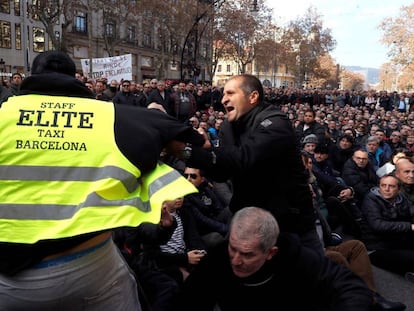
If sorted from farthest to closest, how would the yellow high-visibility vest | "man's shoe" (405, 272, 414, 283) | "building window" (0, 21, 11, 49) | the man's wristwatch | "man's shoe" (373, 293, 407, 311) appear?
1. "building window" (0, 21, 11, 49)
2. "man's shoe" (405, 272, 414, 283)
3. "man's shoe" (373, 293, 407, 311)
4. the man's wristwatch
5. the yellow high-visibility vest

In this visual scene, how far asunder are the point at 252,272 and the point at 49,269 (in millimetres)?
1076

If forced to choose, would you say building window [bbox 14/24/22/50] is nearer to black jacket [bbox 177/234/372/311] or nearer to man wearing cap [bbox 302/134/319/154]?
man wearing cap [bbox 302/134/319/154]

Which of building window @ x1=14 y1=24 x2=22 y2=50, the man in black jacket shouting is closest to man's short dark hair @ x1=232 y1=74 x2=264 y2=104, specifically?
the man in black jacket shouting

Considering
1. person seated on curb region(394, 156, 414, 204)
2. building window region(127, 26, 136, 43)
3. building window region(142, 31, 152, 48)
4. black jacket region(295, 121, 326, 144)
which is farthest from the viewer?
building window region(142, 31, 152, 48)

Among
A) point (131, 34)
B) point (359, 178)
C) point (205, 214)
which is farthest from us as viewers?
point (131, 34)

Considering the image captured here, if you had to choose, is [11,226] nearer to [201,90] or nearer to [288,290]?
[288,290]

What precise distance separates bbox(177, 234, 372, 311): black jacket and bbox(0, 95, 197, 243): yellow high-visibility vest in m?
0.91

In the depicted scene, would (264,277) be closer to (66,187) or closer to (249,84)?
(249,84)

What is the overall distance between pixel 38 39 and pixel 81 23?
490 cm

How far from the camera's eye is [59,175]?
1.46 metres

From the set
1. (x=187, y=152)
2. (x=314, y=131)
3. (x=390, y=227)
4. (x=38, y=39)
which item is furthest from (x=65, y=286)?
(x=38, y=39)

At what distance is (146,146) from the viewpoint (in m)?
1.54

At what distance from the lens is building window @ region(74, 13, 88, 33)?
40.2m

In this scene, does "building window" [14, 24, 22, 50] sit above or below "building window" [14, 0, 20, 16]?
below
